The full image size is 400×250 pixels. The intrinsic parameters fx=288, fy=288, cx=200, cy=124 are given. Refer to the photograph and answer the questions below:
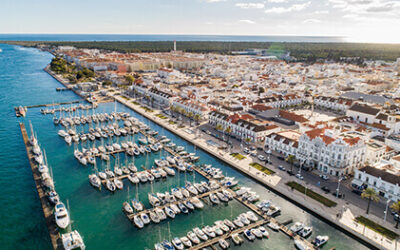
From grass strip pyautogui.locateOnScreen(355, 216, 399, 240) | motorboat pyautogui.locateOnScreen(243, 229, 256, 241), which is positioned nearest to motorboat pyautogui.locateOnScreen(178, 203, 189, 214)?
motorboat pyautogui.locateOnScreen(243, 229, 256, 241)

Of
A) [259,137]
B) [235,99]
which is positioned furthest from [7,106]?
[259,137]

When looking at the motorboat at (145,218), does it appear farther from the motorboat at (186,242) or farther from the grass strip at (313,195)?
the grass strip at (313,195)

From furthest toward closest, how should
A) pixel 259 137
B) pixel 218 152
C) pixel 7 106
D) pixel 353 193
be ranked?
pixel 7 106
pixel 259 137
pixel 218 152
pixel 353 193

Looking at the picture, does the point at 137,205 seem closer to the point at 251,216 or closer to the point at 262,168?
the point at 251,216

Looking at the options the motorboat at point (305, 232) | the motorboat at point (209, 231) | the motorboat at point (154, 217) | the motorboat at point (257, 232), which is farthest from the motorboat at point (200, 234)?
the motorboat at point (305, 232)

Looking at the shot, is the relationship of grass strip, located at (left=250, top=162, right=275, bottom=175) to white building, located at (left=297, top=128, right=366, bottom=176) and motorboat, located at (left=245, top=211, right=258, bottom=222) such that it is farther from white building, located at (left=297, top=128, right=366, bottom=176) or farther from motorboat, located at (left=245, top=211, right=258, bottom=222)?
motorboat, located at (left=245, top=211, right=258, bottom=222)

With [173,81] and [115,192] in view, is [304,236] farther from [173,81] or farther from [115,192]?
[173,81]
